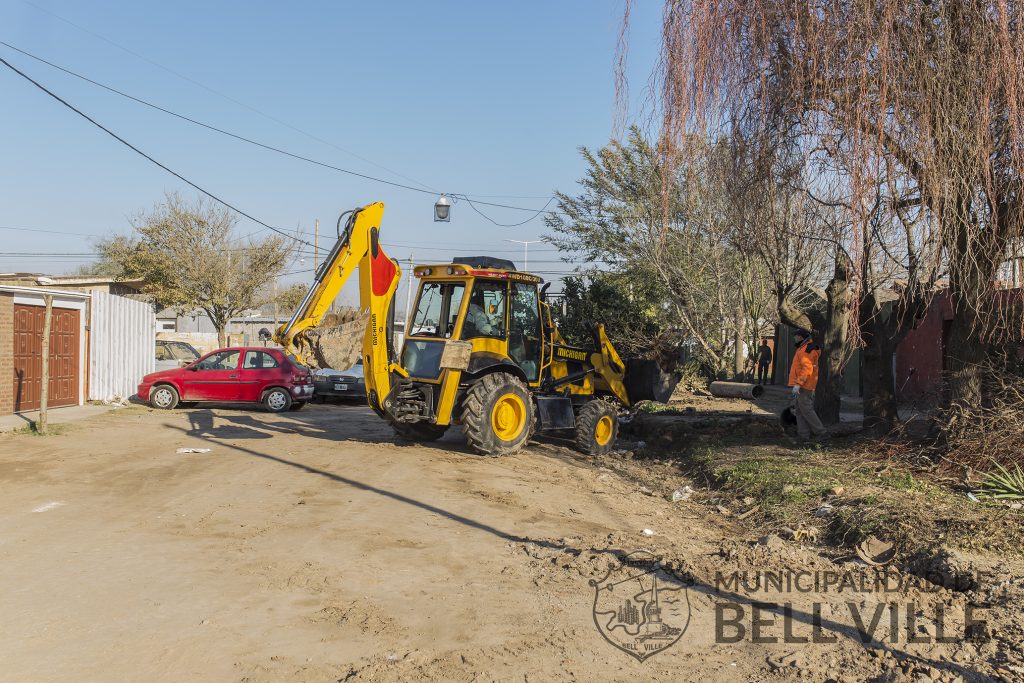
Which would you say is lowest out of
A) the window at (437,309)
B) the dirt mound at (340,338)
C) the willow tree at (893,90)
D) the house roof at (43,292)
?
the dirt mound at (340,338)

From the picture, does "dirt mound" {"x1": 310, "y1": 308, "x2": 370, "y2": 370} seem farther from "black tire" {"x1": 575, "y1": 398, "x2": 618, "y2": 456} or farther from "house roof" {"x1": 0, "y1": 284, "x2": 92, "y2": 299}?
"house roof" {"x1": 0, "y1": 284, "x2": 92, "y2": 299}

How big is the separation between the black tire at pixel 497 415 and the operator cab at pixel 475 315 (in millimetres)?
501

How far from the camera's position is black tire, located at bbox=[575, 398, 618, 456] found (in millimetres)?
12922

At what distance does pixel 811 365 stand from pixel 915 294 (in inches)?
113

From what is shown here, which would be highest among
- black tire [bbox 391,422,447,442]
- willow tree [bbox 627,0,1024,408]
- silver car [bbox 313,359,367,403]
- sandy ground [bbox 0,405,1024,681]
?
willow tree [bbox 627,0,1024,408]

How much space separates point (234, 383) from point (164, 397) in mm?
1611

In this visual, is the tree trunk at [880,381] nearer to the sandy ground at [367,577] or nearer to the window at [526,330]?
the sandy ground at [367,577]

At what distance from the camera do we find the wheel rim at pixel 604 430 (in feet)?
43.0

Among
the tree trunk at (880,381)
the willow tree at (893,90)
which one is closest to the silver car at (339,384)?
the tree trunk at (880,381)

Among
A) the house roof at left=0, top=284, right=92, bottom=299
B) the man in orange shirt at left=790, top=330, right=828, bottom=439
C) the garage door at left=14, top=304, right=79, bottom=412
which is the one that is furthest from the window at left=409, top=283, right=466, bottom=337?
the garage door at left=14, top=304, right=79, bottom=412

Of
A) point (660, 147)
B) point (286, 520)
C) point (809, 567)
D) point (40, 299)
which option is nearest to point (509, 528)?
point (286, 520)

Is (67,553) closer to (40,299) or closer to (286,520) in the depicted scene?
(286,520)

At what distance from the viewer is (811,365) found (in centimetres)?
1182

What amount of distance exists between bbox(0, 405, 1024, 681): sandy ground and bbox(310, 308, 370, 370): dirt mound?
4.62ft
